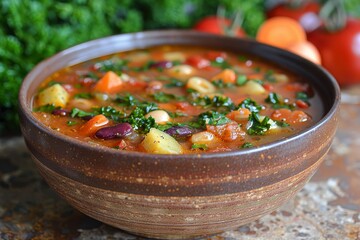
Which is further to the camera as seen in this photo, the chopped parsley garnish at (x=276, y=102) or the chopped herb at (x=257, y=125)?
the chopped parsley garnish at (x=276, y=102)

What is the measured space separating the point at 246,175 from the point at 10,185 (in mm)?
1386

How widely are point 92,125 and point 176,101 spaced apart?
478 mm

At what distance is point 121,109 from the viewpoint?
2.65m

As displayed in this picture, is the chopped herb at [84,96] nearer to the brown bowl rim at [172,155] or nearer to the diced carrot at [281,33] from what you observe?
the brown bowl rim at [172,155]

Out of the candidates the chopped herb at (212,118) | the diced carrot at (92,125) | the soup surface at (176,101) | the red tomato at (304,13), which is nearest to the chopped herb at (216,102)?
the soup surface at (176,101)

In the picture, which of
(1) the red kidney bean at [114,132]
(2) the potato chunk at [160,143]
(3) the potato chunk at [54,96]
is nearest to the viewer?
(2) the potato chunk at [160,143]

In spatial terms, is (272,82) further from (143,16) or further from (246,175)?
(143,16)

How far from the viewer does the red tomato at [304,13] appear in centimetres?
459

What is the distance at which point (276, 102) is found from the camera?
271 centimetres

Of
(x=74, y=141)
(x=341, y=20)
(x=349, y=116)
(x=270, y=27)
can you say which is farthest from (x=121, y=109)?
(x=341, y=20)

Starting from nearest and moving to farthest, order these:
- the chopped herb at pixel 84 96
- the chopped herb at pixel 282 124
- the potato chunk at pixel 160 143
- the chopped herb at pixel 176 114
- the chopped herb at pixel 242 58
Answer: the potato chunk at pixel 160 143 → the chopped herb at pixel 282 124 → the chopped herb at pixel 176 114 → the chopped herb at pixel 84 96 → the chopped herb at pixel 242 58

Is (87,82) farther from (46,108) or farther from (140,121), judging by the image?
(140,121)

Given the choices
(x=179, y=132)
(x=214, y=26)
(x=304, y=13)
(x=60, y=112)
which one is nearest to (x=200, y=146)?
Answer: (x=179, y=132)

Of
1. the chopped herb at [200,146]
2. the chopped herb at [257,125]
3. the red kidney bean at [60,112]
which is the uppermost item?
the chopped herb at [200,146]
